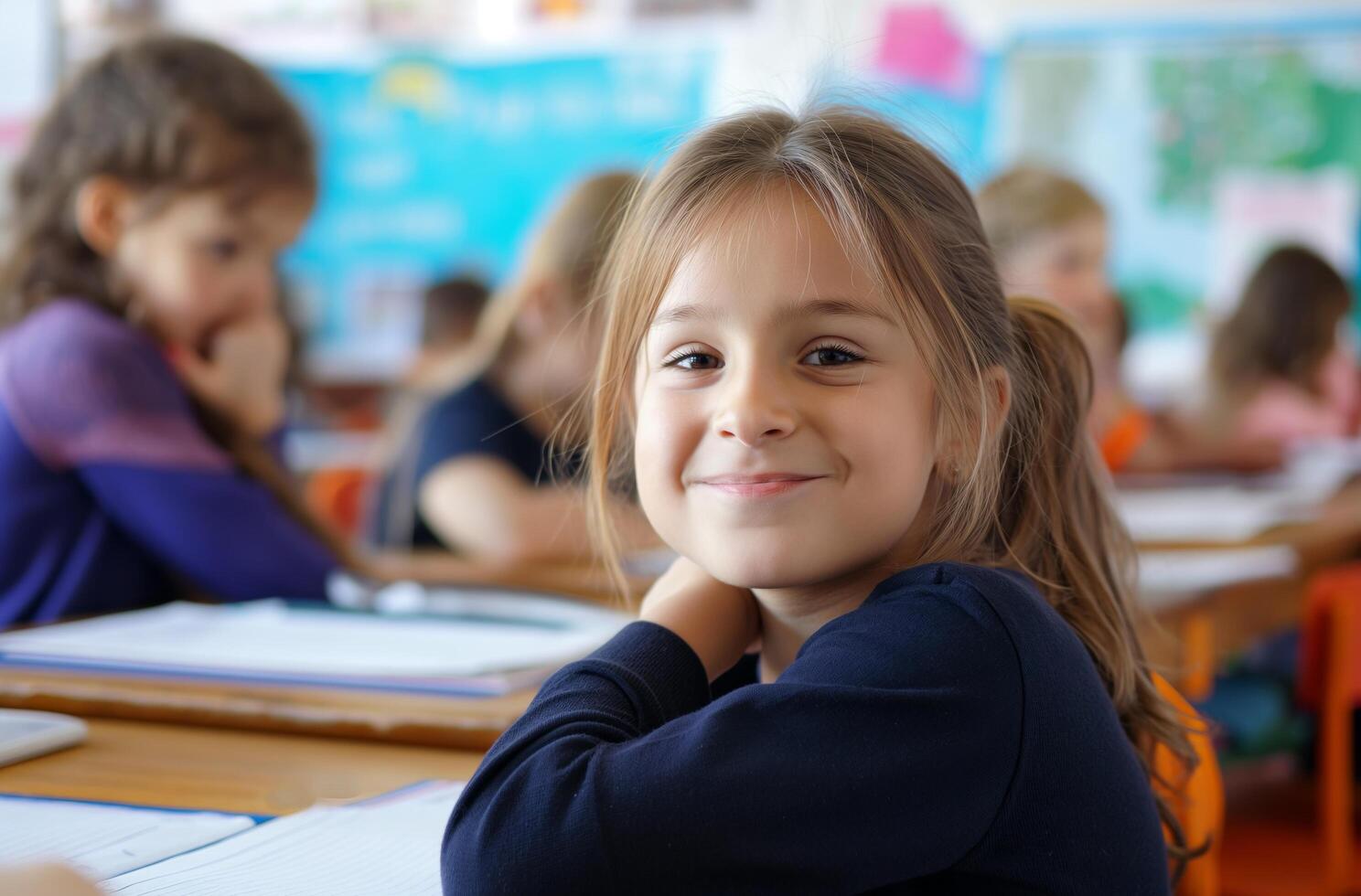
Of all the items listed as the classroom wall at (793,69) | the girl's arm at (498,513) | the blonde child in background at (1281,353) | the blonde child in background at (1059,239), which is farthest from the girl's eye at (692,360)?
the classroom wall at (793,69)

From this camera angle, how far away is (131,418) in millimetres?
1407

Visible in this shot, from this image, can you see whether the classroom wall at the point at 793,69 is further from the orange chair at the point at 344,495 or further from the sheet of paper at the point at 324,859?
the sheet of paper at the point at 324,859

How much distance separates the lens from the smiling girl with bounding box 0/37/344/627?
1.40 m

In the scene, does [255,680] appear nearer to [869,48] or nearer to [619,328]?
[619,328]

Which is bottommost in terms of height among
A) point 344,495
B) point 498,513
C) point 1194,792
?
point 344,495

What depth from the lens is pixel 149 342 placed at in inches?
58.2

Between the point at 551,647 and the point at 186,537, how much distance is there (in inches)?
19.9

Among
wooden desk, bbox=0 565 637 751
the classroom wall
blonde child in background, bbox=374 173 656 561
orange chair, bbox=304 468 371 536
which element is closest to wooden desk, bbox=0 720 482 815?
wooden desk, bbox=0 565 637 751

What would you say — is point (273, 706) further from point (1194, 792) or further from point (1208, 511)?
point (1208, 511)

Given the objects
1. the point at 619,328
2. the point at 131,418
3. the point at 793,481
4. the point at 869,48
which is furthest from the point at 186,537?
the point at 869,48

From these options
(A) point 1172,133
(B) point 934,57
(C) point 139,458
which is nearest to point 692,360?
(C) point 139,458

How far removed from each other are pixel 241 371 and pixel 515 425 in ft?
1.52

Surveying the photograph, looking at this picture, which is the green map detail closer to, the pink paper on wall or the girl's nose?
the pink paper on wall

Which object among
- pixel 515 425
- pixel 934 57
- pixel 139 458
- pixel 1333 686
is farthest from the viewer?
pixel 934 57
